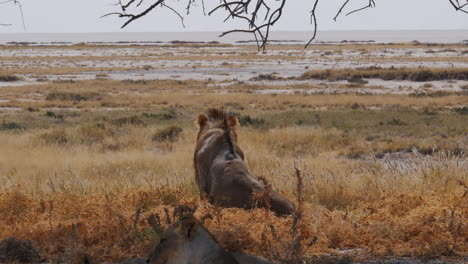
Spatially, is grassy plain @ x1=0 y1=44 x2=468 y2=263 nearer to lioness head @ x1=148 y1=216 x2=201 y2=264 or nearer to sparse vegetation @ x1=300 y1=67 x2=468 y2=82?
lioness head @ x1=148 y1=216 x2=201 y2=264

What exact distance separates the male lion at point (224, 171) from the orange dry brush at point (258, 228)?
26 cm

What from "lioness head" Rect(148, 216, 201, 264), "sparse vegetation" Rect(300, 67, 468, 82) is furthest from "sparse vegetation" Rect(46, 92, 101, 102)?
"lioness head" Rect(148, 216, 201, 264)

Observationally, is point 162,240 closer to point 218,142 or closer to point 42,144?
point 218,142

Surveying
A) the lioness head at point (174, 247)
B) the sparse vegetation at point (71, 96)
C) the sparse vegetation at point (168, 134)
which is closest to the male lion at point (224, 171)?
the lioness head at point (174, 247)

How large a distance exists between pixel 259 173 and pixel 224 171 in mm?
4414

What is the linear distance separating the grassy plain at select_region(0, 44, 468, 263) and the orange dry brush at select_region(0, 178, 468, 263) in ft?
0.06

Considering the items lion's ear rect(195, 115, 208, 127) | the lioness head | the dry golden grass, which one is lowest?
the dry golden grass

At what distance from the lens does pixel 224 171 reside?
8.12m

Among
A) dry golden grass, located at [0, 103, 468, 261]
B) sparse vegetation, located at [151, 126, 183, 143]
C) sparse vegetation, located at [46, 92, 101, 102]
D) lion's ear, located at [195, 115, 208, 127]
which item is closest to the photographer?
dry golden grass, located at [0, 103, 468, 261]

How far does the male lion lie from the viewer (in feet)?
25.4

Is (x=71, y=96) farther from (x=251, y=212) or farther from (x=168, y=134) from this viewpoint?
(x=251, y=212)

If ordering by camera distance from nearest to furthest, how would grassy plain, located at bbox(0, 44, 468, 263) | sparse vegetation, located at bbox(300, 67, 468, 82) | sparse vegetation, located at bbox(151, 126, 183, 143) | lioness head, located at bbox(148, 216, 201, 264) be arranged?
lioness head, located at bbox(148, 216, 201, 264)
grassy plain, located at bbox(0, 44, 468, 263)
sparse vegetation, located at bbox(151, 126, 183, 143)
sparse vegetation, located at bbox(300, 67, 468, 82)

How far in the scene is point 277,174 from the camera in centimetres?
1169

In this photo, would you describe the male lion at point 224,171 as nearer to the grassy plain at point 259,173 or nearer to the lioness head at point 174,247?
the grassy plain at point 259,173
